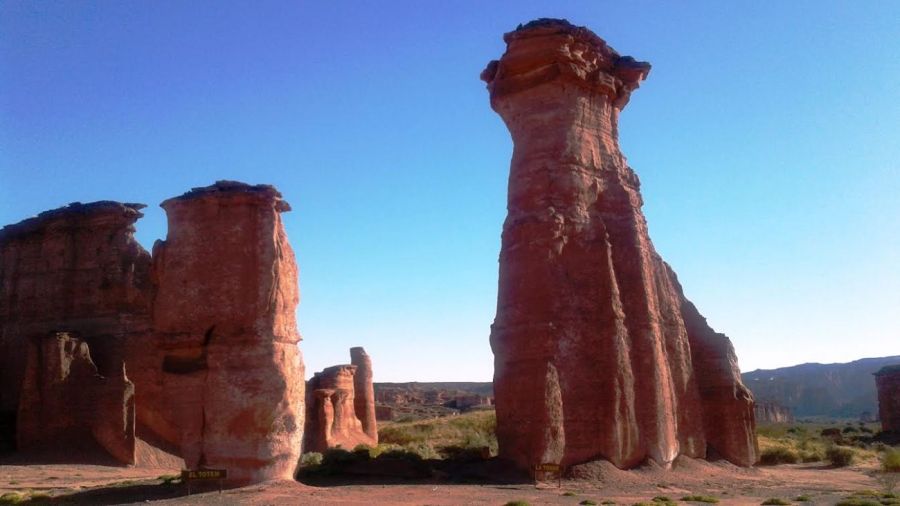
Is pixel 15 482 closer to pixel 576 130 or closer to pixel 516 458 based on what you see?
pixel 516 458

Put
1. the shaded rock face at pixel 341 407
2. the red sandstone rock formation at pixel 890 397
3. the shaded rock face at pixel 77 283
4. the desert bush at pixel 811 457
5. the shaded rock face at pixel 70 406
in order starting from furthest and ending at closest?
the red sandstone rock formation at pixel 890 397 < the shaded rock face at pixel 341 407 < the shaded rock face at pixel 77 283 < the desert bush at pixel 811 457 < the shaded rock face at pixel 70 406

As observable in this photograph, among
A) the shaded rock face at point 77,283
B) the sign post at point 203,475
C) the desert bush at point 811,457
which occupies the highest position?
the shaded rock face at point 77,283

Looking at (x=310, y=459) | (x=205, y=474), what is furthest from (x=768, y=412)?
(x=205, y=474)

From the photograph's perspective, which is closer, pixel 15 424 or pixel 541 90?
pixel 541 90

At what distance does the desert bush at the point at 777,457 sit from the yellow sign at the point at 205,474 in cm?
2200

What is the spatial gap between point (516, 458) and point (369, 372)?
20585mm

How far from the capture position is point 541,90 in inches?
813

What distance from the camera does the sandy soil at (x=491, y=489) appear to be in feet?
46.6

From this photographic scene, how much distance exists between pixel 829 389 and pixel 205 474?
428ft

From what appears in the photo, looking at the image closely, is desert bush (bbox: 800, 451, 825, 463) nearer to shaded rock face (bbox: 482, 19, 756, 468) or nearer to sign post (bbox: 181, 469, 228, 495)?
shaded rock face (bbox: 482, 19, 756, 468)

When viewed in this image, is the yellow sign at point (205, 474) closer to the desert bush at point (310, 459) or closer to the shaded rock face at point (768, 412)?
the desert bush at point (310, 459)

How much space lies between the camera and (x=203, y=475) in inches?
555

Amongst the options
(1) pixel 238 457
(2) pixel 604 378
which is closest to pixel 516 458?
(2) pixel 604 378

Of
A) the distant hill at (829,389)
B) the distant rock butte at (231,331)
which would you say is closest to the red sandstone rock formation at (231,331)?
the distant rock butte at (231,331)
